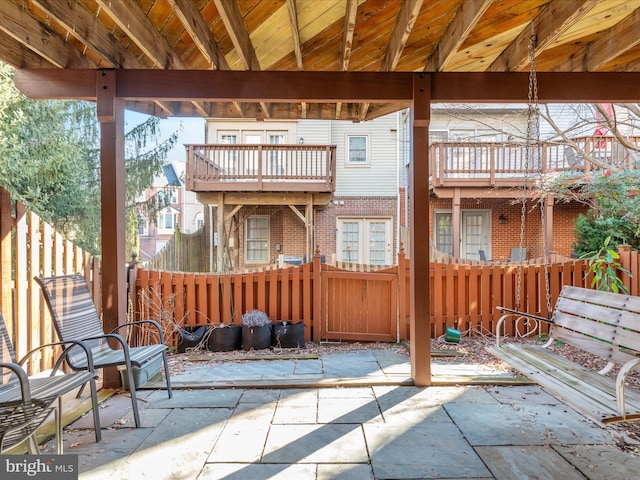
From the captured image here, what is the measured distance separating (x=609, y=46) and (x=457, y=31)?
1413 millimetres

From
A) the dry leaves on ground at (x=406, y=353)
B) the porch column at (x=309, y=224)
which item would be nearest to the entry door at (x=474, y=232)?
the porch column at (x=309, y=224)

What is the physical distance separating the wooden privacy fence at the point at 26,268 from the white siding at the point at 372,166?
9.29m

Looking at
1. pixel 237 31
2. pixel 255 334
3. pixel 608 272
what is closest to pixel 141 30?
pixel 237 31

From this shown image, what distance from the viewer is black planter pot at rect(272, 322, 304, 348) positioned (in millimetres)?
4914

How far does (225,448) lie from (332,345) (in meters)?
2.90

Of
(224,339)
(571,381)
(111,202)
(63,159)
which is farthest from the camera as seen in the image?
(63,159)

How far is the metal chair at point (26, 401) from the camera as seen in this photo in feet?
5.43

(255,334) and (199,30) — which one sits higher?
(199,30)

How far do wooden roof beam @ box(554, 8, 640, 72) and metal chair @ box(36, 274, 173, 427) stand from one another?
441 centimetres

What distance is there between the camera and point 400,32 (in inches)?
109

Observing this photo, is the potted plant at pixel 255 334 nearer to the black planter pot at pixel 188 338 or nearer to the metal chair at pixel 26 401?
the black planter pot at pixel 188 338

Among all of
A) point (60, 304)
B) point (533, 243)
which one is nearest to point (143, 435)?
point (60, 304)

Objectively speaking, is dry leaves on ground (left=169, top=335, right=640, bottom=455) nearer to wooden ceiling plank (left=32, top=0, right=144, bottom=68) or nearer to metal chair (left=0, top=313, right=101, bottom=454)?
metal chair (left=0, top=313, right=101, bottom=454)

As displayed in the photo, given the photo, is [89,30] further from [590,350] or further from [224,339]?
[590,350]
